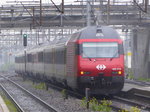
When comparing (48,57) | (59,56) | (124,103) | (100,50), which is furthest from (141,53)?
(124,103)

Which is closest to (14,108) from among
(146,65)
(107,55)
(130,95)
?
(107,55)

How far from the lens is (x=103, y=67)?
18.6 metres

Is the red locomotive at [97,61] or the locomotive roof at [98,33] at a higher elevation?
the locomotive roof at [98,33]

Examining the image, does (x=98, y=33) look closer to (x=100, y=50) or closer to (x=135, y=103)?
(x=100, y=50)

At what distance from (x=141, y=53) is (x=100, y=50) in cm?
1908

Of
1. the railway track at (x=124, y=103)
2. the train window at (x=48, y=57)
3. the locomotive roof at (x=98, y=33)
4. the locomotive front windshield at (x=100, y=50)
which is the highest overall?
the locomotive roof at (x=98, y=33)

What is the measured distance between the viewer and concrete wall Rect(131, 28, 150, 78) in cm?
3675

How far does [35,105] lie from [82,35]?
364 cm

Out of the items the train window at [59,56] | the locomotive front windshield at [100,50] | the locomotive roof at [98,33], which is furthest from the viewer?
the train window at [59,56]

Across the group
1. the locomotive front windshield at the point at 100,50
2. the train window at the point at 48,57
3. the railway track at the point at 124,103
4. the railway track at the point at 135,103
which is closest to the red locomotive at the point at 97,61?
the locomotive front windshield at the point at 100,50

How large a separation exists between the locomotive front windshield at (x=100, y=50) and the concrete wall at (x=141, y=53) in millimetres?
17912

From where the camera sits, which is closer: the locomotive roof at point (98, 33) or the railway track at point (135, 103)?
the railway track at point (135, 103)

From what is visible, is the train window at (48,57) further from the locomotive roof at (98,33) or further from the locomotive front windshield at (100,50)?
the locomotive front windshield at (100,50)

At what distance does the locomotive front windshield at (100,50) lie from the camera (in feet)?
61.9
